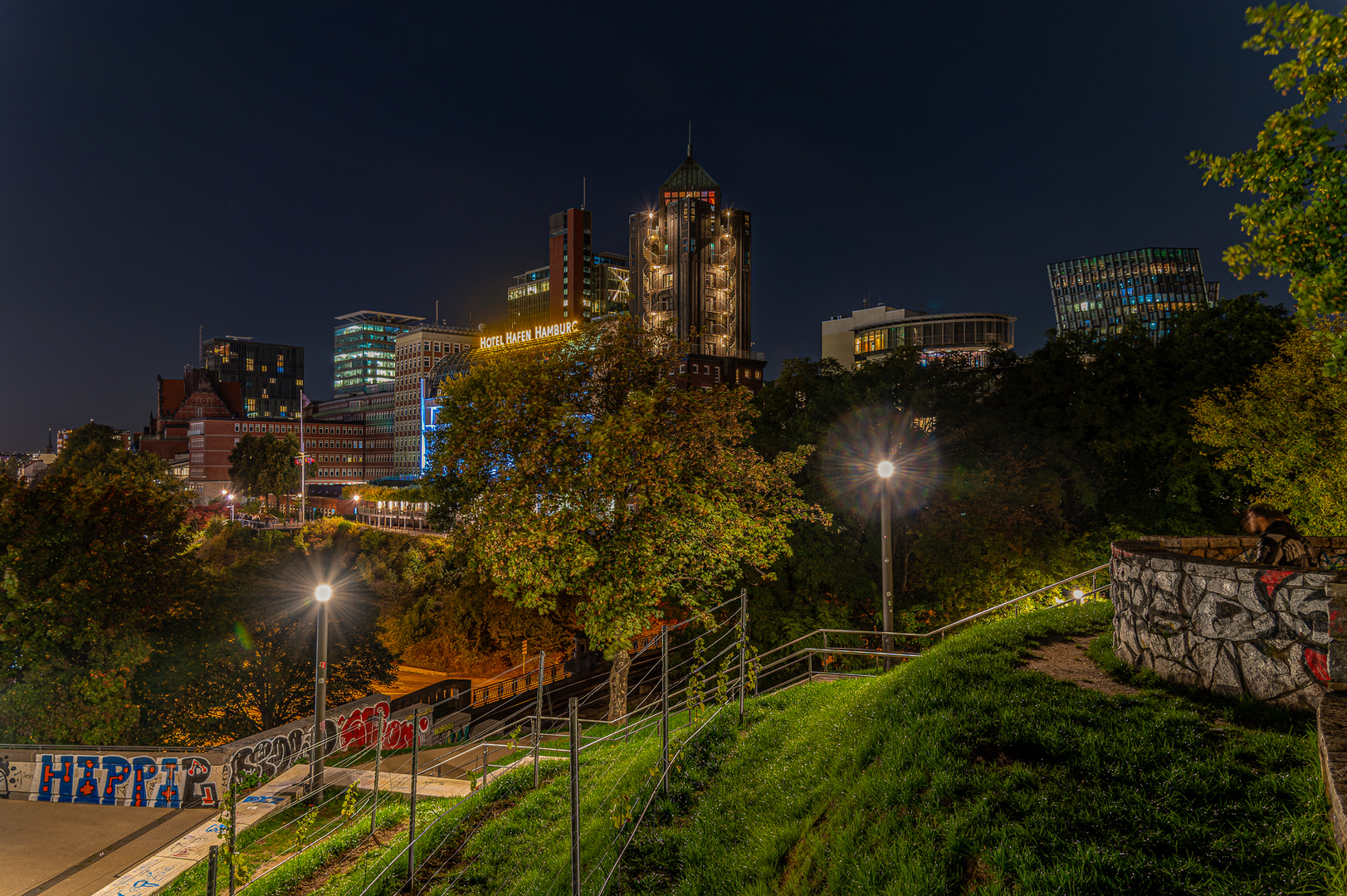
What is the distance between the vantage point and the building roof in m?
117

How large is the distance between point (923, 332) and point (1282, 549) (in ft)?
437

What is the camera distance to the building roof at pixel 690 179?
11681 cm

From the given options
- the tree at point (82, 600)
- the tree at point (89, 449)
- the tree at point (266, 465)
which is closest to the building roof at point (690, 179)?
the tree at point (266, 465)

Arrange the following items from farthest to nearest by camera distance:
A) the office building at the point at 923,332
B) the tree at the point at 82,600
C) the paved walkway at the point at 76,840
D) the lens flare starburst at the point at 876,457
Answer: the office building at the point at 923,332
the lens flare starburst at the point at 876,457
the tree at the point at 82,600
the paved walkway at the point at 76,840

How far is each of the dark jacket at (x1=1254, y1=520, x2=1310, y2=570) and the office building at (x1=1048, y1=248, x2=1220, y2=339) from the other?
19701cm

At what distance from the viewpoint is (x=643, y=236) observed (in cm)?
11575

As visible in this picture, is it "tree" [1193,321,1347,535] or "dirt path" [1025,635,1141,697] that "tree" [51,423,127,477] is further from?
"tree" [1193,321,1347,535]

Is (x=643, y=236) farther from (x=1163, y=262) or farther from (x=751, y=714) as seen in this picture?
(x=1163, y=262)

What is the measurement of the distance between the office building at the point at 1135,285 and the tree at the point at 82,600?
649 ft

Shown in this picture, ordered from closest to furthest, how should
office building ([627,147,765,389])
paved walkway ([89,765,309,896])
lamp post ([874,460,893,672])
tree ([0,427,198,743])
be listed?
paved walkway ([89,765,309,896]) < lamp post ([874,460,893,672]) < tree ([0,427,198,743]) < office building ([627,147,765,389])

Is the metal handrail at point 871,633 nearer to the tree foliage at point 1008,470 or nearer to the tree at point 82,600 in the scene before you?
the tree foliage at point 1008,470

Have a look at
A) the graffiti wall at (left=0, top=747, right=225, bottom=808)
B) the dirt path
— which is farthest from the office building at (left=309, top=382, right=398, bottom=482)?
the dirt path

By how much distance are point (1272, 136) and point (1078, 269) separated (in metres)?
214

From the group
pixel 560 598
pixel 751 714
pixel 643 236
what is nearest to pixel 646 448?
pixel 751 714
